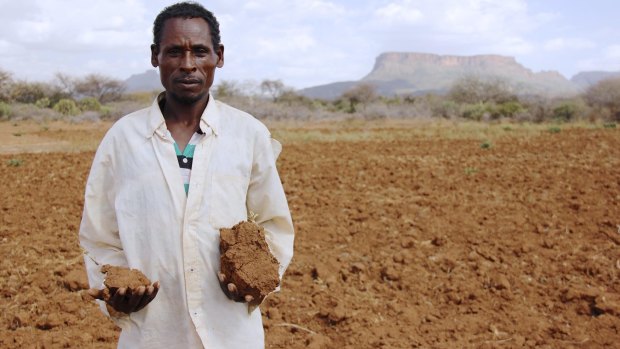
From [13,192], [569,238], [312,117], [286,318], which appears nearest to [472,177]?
[569,238]

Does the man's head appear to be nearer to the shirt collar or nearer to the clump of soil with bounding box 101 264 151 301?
the shirt collar

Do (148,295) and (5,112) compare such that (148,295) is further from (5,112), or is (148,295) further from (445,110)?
(445,110)

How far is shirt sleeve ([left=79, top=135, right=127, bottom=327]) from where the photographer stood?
1.81 meters

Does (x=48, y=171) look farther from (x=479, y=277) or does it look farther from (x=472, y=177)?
(x=479, y=277)

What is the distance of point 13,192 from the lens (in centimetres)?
853

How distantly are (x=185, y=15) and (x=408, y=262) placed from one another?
162 inches

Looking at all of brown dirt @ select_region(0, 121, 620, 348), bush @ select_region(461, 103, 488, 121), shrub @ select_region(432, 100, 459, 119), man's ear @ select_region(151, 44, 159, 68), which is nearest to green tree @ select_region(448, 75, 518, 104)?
shrub @ select_region(432, 100, 459, 119)

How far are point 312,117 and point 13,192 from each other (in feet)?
76.1

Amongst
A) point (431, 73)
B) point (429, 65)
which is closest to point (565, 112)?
point (431, 73)

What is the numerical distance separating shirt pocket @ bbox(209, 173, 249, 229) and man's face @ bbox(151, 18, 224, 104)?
0.28 m

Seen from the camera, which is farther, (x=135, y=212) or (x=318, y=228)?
(x=318, y=228)

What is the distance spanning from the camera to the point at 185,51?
184 centimetres

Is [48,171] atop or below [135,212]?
below

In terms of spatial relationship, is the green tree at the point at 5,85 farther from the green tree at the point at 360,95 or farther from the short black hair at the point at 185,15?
the short black hair at the point at 185,15
